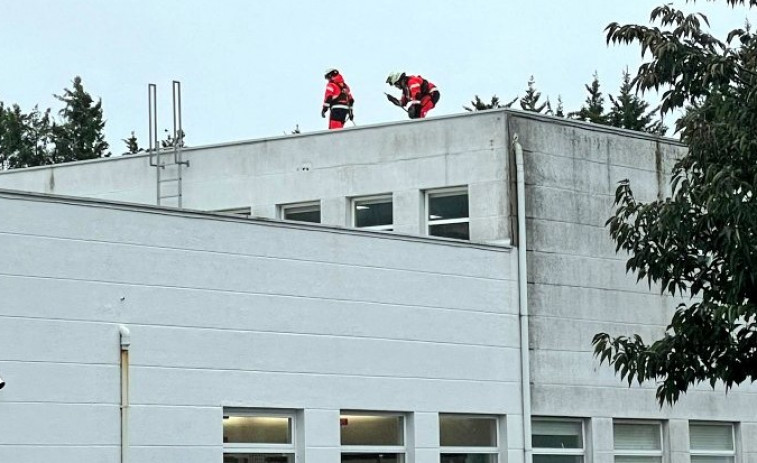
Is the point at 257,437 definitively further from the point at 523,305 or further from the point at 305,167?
the point at 305,167

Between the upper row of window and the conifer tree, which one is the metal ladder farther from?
the conifer tree

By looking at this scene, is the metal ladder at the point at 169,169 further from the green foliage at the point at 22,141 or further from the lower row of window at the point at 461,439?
the green foliage at the point at 22,141

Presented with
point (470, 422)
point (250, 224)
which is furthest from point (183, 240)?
point (470, 422)

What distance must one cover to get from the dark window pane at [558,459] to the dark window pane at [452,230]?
3222 mm

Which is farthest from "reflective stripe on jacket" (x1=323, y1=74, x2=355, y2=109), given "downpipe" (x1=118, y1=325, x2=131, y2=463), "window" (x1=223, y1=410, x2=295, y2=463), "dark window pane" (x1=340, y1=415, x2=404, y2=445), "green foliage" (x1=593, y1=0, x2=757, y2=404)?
"green foliage" (x1=593, y1=0, x2=757, y2=404)

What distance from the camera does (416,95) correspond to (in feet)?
96.7

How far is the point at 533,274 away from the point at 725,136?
8.94 m

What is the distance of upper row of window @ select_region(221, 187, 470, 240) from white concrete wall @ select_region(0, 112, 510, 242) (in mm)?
147

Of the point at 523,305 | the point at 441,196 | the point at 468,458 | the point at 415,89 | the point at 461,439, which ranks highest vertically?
the point at 415,89

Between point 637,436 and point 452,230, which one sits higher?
point 452,230

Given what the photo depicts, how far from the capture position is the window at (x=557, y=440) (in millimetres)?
25281

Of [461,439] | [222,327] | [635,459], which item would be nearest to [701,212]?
[222,327]

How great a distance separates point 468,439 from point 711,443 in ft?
17.7

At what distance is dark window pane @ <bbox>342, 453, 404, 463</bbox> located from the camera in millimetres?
22578
